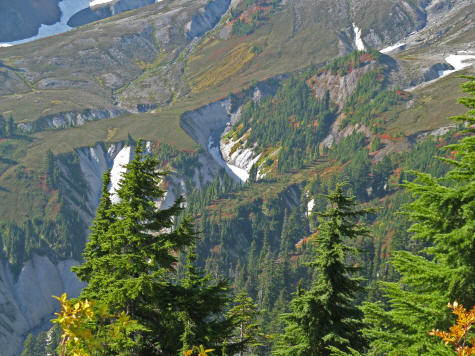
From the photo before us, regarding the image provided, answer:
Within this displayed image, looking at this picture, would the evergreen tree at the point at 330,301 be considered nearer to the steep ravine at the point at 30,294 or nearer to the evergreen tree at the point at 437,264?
the evergreen tree at the point at 437,264

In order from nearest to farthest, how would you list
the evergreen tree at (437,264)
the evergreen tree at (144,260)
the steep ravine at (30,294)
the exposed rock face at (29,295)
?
the evergreen tree at (437,264), the evergreen tree at (144,260), the exposed rock face at (29,295), the steep ravine at (30,294)

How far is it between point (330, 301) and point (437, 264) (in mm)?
7695

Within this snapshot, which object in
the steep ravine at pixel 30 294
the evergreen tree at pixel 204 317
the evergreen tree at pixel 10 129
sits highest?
the evergreen tree at pixel 10 129

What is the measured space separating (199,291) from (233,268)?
417 feet

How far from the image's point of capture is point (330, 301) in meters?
18.3

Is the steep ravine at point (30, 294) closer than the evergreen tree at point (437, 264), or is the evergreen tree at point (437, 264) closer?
the evergreen tree at point (437, 264)

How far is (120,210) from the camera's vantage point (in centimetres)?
1798

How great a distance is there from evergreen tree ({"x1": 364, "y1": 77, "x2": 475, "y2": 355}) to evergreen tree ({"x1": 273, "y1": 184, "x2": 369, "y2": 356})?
5833 mm

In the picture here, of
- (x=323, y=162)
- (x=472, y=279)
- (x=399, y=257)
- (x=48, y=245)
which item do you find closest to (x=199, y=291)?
(x=399, y=257)

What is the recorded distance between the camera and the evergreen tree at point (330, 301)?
17922 mm

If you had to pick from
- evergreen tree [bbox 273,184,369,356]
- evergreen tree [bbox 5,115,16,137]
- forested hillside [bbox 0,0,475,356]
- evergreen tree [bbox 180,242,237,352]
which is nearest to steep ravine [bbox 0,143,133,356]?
forested hillside [bbox 0,0,475,356]

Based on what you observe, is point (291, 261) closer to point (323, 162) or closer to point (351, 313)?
point (323, 162)

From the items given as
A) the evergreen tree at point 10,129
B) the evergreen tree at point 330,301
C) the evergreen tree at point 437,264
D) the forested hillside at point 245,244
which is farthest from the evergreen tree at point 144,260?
the evergreen tree at point 10,129

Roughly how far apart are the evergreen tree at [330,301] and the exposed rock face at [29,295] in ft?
365
